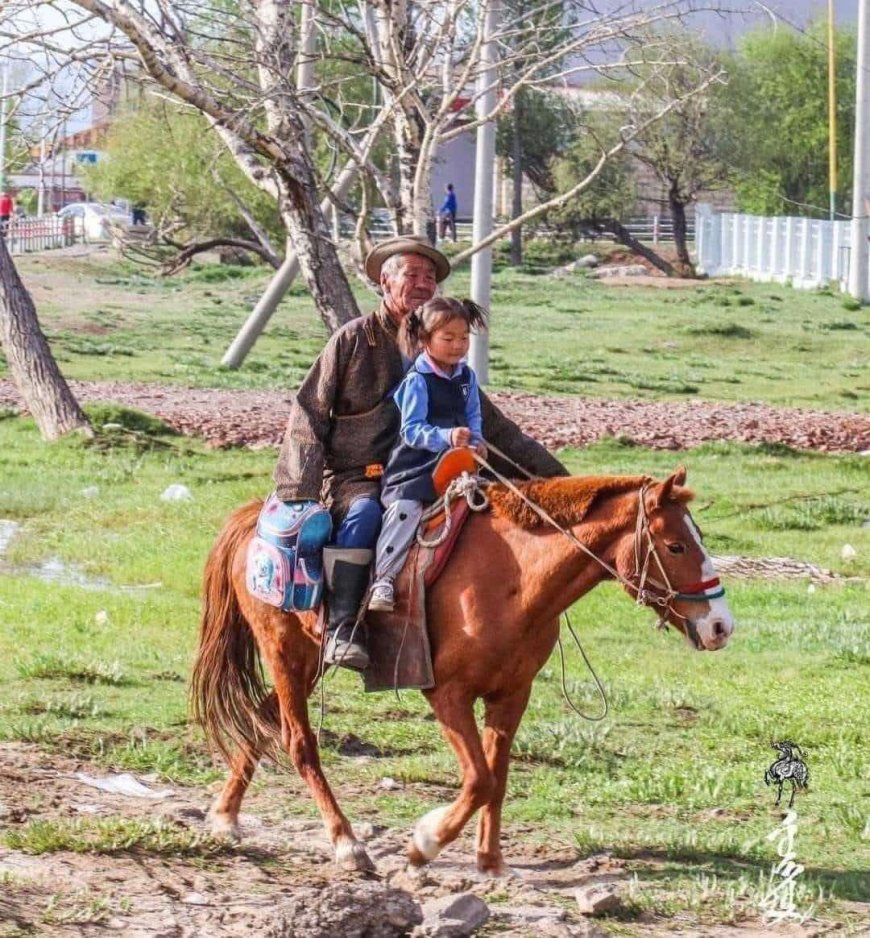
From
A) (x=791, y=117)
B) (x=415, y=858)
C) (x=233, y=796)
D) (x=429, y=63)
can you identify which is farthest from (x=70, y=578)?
(x=791, y=117)

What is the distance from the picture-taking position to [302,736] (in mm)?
7238

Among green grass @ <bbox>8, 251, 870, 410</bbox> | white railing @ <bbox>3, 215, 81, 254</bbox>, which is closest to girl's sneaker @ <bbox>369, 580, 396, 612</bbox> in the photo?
green grass @ <bbox>8, 251, 870, 410</bbox>

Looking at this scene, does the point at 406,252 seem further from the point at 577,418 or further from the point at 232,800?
the point at 577,418

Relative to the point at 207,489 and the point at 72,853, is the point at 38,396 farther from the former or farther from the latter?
the point at 72,853

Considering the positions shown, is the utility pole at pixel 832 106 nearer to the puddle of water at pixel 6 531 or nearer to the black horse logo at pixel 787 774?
the puddle of water at pixel 6 531

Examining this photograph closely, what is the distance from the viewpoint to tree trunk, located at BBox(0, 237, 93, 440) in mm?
19375

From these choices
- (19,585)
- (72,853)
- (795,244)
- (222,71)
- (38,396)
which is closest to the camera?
(72,853)

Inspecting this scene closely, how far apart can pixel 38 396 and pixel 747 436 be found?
796 cm

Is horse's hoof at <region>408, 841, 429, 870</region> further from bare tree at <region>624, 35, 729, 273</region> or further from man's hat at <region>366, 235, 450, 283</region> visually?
bare tree at <region>624, 35, 729, 273</region>

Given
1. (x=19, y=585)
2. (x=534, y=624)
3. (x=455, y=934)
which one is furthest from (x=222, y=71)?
(x=455, y=934)

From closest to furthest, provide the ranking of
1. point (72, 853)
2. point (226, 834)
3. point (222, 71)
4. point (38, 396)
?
point (72, 853)
point (226, 834)
point (222, 71)
point (38, 396)

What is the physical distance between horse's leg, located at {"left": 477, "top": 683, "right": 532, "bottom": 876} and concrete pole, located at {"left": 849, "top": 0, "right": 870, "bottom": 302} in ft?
99.7

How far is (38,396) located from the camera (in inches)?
768

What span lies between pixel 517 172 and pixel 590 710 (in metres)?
47.4
